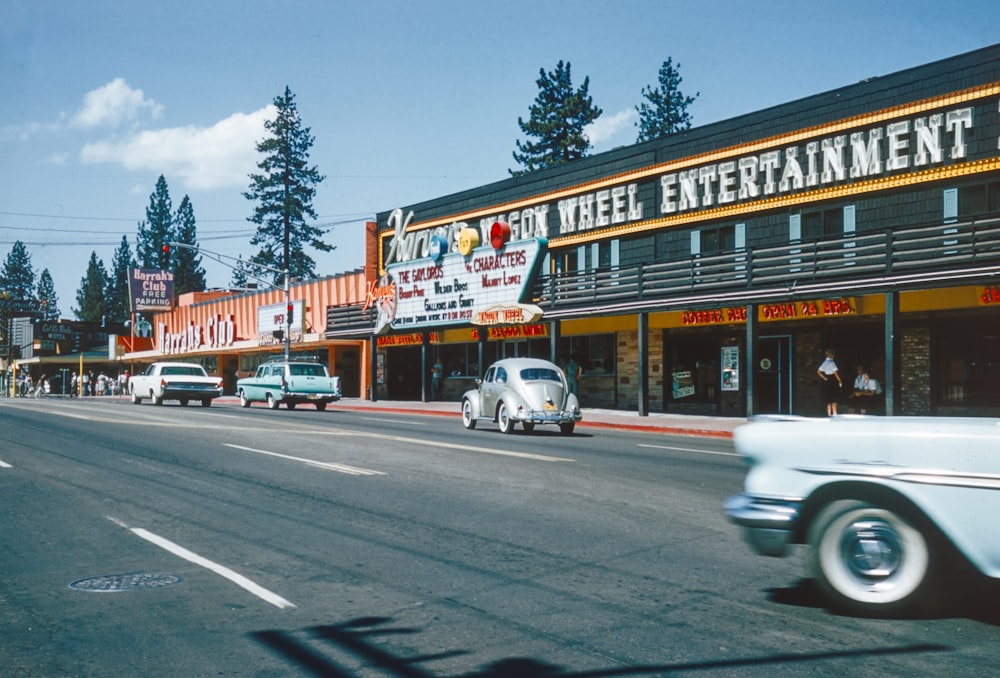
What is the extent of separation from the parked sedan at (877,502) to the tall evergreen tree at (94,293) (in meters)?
126

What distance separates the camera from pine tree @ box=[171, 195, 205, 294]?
4010 inches

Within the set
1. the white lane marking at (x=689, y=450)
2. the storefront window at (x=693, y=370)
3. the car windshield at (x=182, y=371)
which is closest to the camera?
the white lane marking at (x=689, y=450)

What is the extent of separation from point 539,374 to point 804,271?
26.9ft

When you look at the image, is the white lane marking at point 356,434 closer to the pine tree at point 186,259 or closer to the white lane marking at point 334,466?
the white lane marking at point 334,466

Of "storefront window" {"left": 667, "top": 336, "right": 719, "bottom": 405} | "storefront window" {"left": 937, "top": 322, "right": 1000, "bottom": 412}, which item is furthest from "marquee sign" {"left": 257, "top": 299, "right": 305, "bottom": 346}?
"storefront window" {"left": 937, "top": 322, "right": 1000, "bottom": 412}

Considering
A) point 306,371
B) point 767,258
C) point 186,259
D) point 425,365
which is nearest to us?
point 767,258

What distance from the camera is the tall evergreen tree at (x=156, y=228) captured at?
101375 millimetres

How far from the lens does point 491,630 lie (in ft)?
18.5

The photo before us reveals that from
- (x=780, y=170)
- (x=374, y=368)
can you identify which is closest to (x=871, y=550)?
(x=780, y=170)

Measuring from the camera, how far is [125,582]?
6.95m

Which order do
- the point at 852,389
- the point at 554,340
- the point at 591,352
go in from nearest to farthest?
1. the point at 852,389
2. the point at 554,340
3. the point at 591,352

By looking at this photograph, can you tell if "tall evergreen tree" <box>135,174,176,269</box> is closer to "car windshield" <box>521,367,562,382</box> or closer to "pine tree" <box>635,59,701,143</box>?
"pine tree" <box>635,59,701,143</box>

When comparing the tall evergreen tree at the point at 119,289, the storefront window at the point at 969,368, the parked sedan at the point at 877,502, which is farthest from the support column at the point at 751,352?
the tall evergreen tree at the point at 119,289

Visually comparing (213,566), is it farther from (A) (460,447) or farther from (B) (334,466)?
(A) (460,447)
